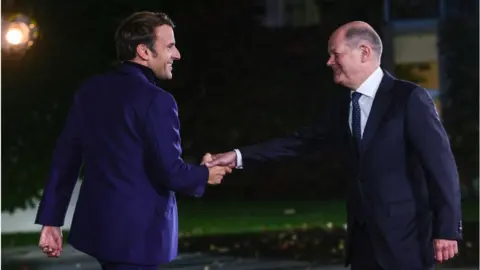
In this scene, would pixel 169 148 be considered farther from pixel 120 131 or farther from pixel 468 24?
pixel 468 24

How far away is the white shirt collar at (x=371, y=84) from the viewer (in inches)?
125

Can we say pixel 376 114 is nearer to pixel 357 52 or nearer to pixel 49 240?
pixel 357 52

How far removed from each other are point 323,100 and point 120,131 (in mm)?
6790

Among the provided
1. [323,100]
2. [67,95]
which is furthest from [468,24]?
[67,95]

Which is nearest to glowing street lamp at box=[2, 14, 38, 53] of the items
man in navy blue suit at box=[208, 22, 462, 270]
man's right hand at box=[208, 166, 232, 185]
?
man's right hand at box=[208, 166, 232, 185]

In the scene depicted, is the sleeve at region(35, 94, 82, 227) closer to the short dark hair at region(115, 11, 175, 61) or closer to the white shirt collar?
the short dark hair at region(115, 11, 175, 61)

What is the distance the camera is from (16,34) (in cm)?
564

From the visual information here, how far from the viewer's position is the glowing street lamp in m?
5.58

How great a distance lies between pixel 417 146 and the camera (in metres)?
2.99

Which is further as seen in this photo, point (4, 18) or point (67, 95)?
point (67, 95)

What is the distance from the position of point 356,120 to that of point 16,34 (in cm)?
322

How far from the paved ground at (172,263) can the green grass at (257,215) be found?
173 cm

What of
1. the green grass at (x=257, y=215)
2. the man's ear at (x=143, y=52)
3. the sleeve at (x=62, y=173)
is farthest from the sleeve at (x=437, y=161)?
the green grass at (x=257, y=215)

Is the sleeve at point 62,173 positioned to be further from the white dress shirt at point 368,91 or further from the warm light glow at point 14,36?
the warm light glow at point 14,36
